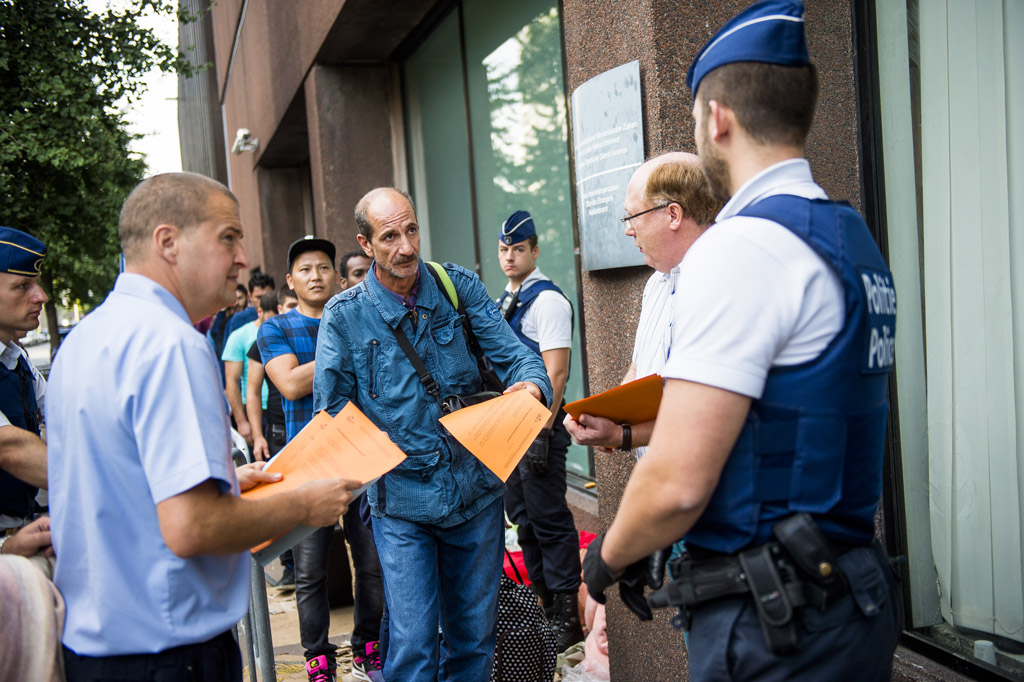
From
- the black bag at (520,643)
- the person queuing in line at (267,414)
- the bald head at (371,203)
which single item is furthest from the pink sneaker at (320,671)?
the bald head at (371,203)

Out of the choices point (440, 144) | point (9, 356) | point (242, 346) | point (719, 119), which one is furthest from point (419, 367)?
point (440, 144)

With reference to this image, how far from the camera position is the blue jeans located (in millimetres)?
3295

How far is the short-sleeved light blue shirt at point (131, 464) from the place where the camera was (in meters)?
1.76

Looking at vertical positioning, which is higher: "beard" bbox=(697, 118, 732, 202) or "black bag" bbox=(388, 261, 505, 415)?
"beard" bbox=(697, 118, 732, 202)

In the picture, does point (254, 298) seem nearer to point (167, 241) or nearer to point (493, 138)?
point (493, 138)

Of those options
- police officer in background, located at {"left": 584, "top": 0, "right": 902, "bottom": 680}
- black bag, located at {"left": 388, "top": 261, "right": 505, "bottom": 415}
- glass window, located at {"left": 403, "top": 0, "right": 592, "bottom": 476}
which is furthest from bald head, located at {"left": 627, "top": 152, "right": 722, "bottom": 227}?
glass window, located at {"left": 403, "top": 0, "right": 592, "bottom": 476}

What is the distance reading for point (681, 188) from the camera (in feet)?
8.52

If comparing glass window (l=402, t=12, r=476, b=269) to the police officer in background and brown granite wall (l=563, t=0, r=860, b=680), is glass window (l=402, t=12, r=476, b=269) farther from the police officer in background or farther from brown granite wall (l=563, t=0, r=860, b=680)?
the police officer in background

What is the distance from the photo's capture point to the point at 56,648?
1880mm

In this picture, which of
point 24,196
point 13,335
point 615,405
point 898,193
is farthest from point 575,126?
point 24,196

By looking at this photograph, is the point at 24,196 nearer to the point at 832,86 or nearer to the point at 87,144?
the point at 87,144

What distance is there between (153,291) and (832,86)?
2.65 meters

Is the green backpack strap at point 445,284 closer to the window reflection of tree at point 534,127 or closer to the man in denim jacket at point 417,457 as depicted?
the man in denim jacket at point 417,457

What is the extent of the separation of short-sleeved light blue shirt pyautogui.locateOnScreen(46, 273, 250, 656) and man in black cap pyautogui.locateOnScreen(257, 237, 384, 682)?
8.68ft
